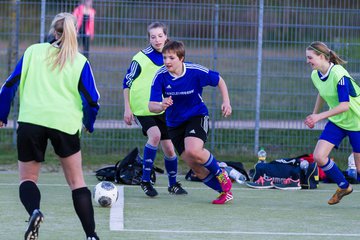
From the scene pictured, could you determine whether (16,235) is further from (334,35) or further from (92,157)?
(334,35)

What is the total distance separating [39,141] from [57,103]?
1.07 feet

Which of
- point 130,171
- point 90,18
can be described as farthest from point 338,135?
point 90,18

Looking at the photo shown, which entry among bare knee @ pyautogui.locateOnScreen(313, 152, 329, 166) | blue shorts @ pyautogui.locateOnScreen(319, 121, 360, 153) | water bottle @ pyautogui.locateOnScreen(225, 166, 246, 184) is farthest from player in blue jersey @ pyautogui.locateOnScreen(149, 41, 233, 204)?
water bottle @ pyautogui.locateOnScreen(225, 166, 246, 184)

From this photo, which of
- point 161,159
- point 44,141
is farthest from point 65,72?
point 161,159

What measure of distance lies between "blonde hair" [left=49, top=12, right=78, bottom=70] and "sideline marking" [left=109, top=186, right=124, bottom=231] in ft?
6.08

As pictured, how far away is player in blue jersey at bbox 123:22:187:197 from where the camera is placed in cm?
1004

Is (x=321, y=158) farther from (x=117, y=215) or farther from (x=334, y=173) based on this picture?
(x=117, y=215)

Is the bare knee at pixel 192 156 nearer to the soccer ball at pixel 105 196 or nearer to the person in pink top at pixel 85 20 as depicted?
the soccer ball at pixel 105 196

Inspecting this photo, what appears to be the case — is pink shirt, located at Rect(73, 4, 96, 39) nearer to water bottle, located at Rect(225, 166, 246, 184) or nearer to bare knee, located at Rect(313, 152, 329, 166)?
water bottle, located at Rect(225, 166, 246, 184)

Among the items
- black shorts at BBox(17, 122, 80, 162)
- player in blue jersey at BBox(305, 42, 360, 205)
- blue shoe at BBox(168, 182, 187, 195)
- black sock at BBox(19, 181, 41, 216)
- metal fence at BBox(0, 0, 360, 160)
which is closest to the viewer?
black shorts at BBox(17, 122, 80, 162)

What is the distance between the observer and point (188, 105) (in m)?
9.39

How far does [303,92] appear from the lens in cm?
1382

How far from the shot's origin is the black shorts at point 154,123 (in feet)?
33.2

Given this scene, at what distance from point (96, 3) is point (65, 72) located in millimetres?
7170
